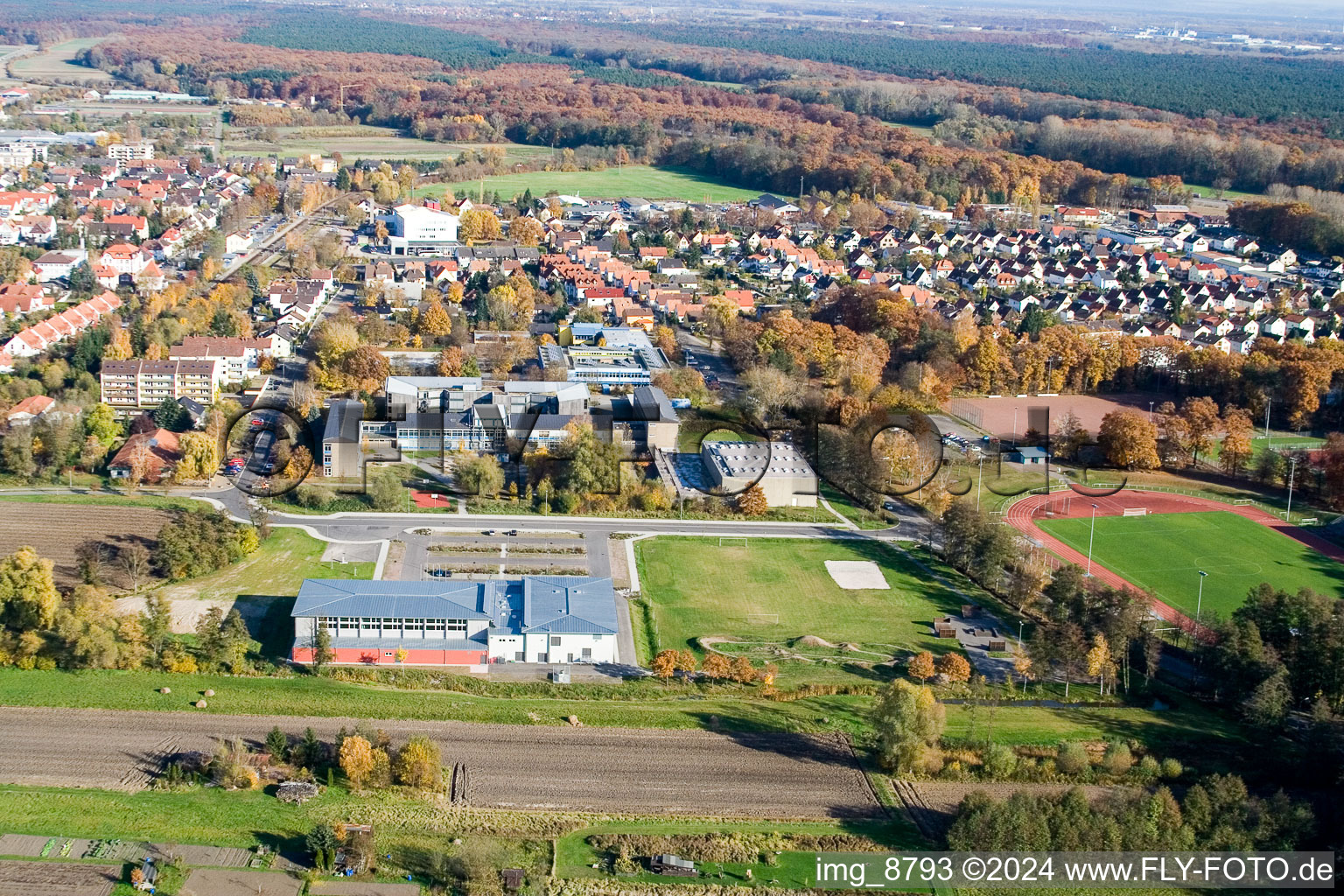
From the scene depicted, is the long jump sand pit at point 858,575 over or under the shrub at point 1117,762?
over

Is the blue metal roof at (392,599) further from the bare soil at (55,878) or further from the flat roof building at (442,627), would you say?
the bare soil at (55,878)

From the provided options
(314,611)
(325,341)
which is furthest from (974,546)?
(325,341)

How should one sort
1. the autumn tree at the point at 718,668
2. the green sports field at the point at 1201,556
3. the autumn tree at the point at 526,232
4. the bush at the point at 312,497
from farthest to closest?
the autumn tree at the point at 526,232
the bush at the point at 312,497
the green sports field at the point at 1201,556
the autumn tree at the point at 718,668

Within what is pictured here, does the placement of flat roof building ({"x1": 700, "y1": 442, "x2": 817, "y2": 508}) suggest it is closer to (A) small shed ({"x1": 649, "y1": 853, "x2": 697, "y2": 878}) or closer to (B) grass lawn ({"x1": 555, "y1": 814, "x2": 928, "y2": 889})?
(B) grass lawn ({"x1": 555, "y1": 814, "x2": 928, "y2": 889})

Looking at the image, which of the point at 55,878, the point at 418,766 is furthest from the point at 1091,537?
the point at 55,878

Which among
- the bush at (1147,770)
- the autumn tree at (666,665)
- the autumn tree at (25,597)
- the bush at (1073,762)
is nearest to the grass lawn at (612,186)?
the autumn tree at (25,597)

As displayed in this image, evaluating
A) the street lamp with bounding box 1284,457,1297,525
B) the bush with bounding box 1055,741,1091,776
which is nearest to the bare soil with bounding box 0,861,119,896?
the bush with bounding box 1055,741,1091,776
